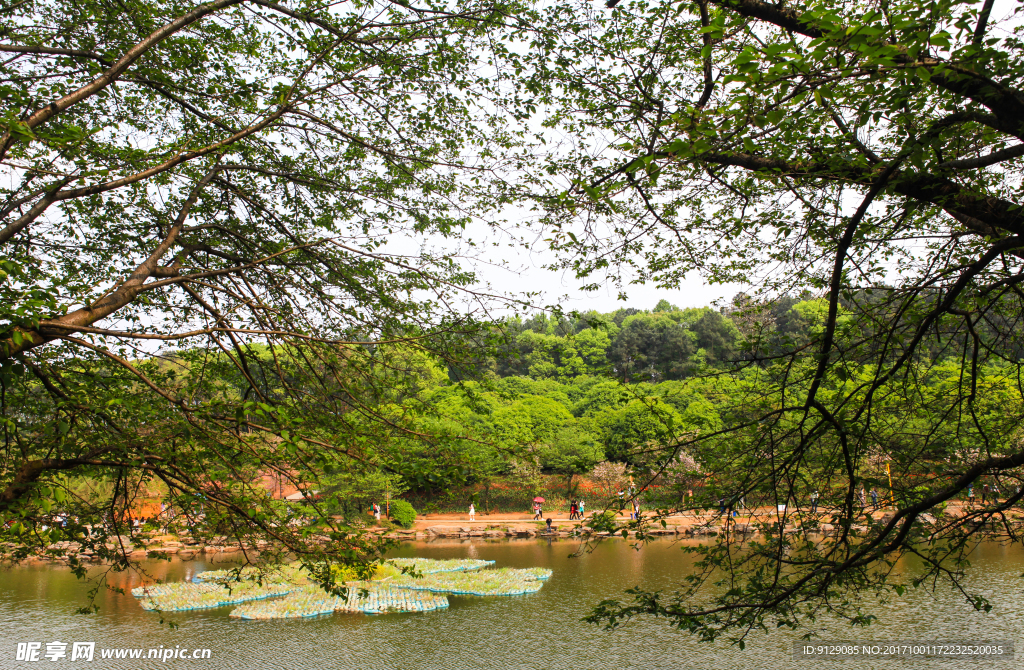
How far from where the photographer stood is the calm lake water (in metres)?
8.52

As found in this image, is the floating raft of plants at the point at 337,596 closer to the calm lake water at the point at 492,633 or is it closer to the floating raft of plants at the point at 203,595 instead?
the floating raft of plants at the point at 203,595

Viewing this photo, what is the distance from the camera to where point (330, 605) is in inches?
439

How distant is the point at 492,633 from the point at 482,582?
109 inches

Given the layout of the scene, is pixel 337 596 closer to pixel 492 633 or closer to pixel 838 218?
pixel 492 633

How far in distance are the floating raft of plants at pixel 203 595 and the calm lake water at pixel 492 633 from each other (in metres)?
0.29

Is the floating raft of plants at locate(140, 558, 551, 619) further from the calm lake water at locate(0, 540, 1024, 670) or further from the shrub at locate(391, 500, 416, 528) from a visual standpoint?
the shrub at locate(391, 500, 416, 528)

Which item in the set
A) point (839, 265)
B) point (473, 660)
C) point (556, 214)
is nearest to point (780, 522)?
point (839, 265)

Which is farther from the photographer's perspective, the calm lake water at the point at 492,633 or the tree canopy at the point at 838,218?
the calm lake water at the point at 492,633

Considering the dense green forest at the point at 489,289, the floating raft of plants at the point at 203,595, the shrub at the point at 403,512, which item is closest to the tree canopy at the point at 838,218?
the dense green forest at the point at 489,289

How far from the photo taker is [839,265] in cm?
291

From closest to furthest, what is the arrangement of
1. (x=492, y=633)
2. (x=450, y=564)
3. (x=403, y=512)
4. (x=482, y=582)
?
(x=492, y=633) → (x=482, y=582) → (x=450, y=564) → (x=403, y=512)

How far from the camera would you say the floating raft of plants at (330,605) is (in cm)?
1073

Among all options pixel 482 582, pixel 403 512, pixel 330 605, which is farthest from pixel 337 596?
pixel 403 512

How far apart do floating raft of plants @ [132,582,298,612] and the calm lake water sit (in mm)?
291
